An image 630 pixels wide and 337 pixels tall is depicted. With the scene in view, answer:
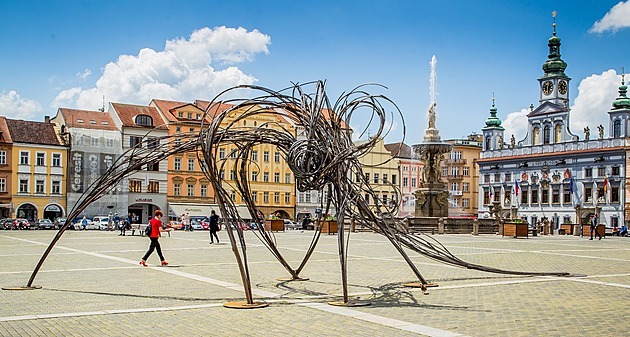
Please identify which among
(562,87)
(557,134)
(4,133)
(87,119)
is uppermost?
(562,87)

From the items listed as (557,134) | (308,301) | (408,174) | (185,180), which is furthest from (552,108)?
(308,301)

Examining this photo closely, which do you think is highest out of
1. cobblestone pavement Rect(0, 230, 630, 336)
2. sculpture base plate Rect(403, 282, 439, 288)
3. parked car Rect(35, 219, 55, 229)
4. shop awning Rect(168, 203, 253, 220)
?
shop awning Rect(168, 203, 253, 220)

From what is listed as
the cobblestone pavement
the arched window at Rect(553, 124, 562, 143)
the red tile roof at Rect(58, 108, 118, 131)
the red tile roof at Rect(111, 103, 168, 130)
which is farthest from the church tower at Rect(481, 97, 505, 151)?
the cobblestone pavement

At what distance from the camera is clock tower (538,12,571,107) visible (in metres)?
94.2

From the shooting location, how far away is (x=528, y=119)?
316 ft

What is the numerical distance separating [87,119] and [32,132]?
5808mm

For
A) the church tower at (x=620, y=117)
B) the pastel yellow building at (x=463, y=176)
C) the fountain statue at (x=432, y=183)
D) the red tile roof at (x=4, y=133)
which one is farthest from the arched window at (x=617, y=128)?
the red tile roof at (x=4, y=133)

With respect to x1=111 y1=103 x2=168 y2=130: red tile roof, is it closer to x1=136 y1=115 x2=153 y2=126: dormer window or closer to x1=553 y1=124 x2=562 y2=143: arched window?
x1=136 y1=115 x2=153 y2=126: dormer window

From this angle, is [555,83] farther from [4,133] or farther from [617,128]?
[4,133]

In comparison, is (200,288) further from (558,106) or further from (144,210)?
(558,106)

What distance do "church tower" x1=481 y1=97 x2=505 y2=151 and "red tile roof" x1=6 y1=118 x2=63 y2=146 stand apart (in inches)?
2360

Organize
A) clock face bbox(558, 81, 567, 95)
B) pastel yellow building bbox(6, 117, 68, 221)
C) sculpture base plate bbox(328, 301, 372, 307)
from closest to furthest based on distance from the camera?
sculpture base plate bbox(328, 301, 372, 307), pastel yellow building bbox(6, 117, 68, 221), clock face bbox(558, 81, 567, 95)

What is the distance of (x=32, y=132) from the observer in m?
74.1

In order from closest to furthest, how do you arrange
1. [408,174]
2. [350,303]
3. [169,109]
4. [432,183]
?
[350,303] → [432,183] → [169,109] → [408,174]
